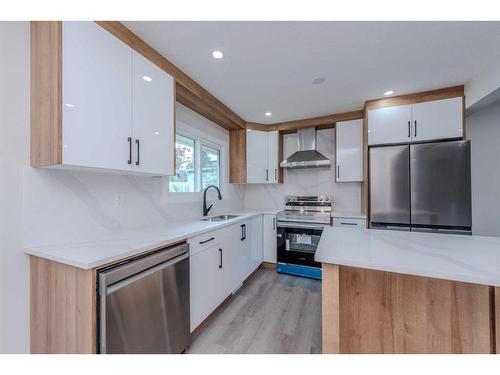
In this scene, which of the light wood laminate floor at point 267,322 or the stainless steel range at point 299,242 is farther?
the stainless steel range at point 299,242

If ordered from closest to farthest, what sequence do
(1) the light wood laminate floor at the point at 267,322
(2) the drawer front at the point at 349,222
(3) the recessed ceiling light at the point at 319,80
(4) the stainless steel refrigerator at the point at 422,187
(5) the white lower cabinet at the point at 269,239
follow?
(1) the light wood laminate floor at the point at 267,322, (3) the recessed ceiling light at the point at 319,80, (4) the stainless steel refrigerator at the point at 422,187, (2) the drawer front at the point at 349,222, (5) the white lower cabinet at the point at 269,239

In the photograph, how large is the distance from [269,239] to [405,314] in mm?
2171

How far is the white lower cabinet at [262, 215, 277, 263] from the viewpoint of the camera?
3.14 meters

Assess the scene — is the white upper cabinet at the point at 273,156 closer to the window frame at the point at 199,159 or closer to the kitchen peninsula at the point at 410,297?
the window frame at the point at 199,159

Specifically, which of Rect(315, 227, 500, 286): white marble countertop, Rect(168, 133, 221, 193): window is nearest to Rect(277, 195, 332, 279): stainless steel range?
Rect(168, 133, 221, 193): window

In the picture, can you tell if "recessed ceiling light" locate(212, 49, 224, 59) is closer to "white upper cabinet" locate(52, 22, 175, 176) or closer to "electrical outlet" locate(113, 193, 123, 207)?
"white upper cabinet" locate(52, 22, 175, 176)

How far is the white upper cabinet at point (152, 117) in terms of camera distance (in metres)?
1.49

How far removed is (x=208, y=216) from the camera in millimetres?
2750

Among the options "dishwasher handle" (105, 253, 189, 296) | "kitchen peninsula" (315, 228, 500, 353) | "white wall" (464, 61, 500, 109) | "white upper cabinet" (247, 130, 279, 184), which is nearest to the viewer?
"kitchen peninsula" (315, 228, 500, 353)

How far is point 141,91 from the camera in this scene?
152 centimetres

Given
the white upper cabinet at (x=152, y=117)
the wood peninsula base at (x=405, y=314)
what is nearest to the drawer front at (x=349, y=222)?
the wood peninsula base at (x=405, y=314)

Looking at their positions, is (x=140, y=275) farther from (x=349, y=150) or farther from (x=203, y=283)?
(x=349, y=150)

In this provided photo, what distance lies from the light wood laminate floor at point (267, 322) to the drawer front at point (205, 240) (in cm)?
72
